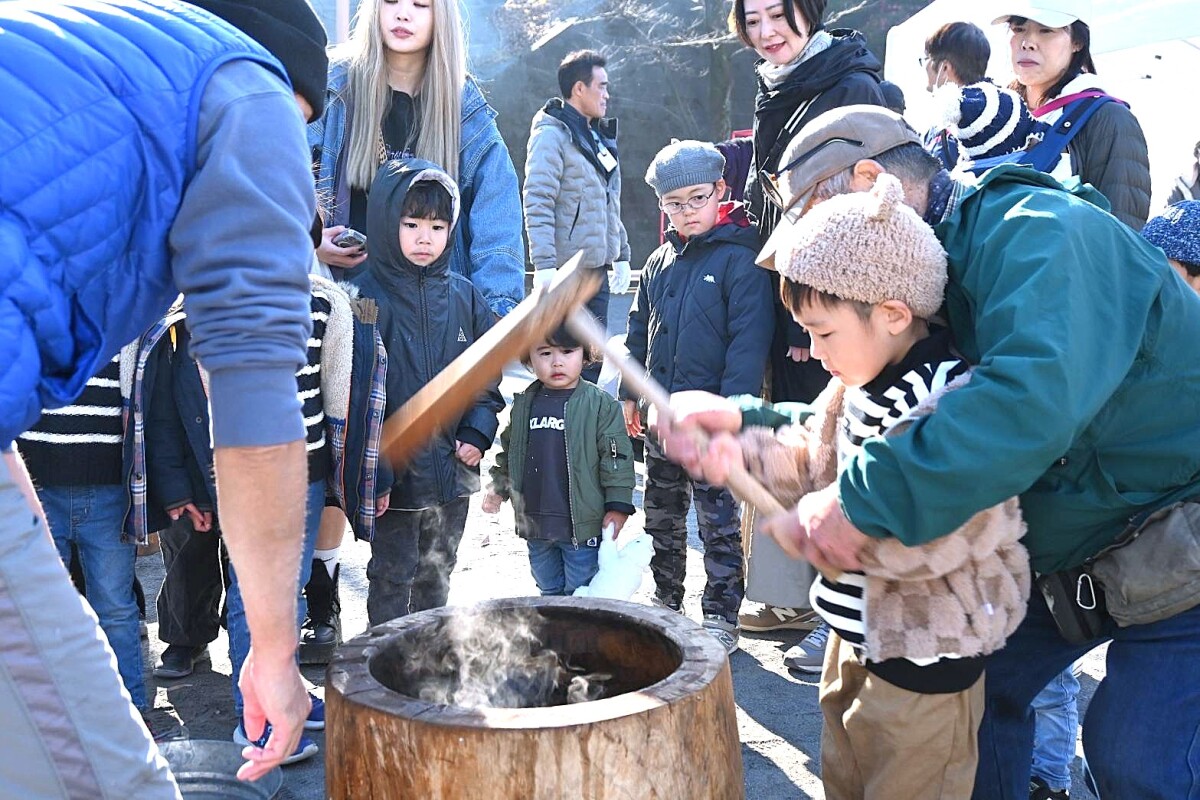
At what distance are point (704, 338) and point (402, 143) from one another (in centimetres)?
136

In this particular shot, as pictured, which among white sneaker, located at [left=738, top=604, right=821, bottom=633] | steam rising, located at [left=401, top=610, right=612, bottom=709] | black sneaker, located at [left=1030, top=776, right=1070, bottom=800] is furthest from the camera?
white sneaker, located at [left=738, top=604, right=821, bottom=633]

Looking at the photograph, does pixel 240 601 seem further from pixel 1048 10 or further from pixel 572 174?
pixel 572 174

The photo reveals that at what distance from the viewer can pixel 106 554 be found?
3287 mm

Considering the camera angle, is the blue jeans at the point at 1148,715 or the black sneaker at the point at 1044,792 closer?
the blue jeans at the point at 1148,715

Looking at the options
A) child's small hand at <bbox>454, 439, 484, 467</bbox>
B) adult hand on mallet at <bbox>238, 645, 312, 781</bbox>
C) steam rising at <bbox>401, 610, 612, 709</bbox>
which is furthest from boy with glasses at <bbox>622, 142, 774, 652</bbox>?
adult hand on mallet at <bbox>238, 645, 312, 781</bbox>

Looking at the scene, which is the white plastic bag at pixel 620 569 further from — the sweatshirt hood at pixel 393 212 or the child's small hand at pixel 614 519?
the sweatshirt hood at pixel 393 212

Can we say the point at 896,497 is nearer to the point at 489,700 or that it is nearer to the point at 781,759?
the point at 489,700

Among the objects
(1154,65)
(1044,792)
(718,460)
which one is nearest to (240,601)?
(718,460)

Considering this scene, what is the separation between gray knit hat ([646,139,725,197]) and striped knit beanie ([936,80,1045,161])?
4.14ft

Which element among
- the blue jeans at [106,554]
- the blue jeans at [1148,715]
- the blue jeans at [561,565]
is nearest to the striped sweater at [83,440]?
the blue jeans at [106,554]

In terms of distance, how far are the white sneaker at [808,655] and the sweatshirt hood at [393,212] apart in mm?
1919

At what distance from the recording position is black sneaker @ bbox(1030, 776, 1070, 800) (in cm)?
286

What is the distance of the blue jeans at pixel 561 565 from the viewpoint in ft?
13.4

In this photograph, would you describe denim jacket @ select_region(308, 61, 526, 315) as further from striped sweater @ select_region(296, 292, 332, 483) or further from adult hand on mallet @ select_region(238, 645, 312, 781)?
adult hand on mallet @ select_region(238, 645, 312, 781)
